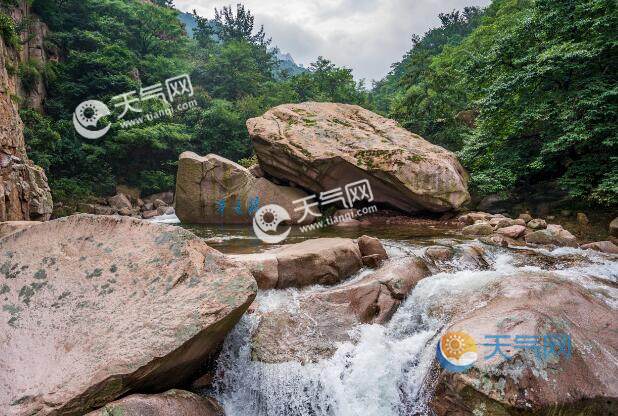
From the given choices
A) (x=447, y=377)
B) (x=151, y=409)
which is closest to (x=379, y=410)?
(x=447, y=377)

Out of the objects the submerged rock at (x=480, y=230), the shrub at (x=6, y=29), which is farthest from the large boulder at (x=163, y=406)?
the shrub at (x=6, y=29)

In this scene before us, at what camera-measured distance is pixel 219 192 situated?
38.2ft

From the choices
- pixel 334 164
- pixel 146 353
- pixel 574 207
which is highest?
pixel 334 164

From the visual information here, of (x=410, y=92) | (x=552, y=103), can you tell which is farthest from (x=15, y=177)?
(x=410, y=92)

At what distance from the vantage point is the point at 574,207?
9.22 metres

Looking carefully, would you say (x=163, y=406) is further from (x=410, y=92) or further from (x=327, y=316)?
(x=410, y=92)

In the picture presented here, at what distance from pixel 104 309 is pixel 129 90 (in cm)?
2047

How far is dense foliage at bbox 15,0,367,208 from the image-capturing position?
17.4m

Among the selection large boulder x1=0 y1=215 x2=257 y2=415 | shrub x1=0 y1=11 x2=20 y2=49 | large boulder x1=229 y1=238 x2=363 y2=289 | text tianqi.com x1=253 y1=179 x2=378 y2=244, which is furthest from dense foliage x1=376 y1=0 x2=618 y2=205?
shrub x1=0 y1=11 x2=20 y2=49

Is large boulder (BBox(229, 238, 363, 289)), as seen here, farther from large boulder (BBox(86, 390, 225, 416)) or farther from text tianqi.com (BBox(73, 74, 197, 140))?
text tianqi.com (BBox(73, 74, 197, 140))

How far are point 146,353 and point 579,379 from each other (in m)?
3.08

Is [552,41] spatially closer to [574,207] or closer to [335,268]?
[574,207]

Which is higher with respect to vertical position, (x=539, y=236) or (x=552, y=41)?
(x=552, y=41)

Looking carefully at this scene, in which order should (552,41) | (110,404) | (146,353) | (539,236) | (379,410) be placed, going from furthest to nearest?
(552,41), (539,236), (379,410), (146,353), (110,404)
